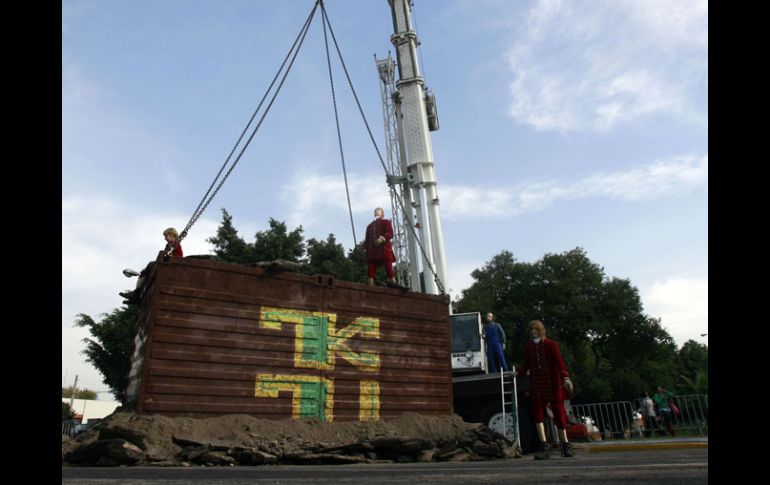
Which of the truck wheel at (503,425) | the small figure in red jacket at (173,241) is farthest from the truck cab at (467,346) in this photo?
the small figure in red jacket at (173,241)

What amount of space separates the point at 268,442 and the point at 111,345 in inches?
987

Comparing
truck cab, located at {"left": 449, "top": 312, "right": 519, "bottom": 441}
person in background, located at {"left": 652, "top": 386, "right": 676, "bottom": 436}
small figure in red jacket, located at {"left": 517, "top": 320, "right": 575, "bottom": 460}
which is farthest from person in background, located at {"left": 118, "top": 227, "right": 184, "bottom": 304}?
person in background, located at {"left": 652, "top": 386, "right": 676, "bottom": 436}

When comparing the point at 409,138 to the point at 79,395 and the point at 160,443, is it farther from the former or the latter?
the point at 79,395

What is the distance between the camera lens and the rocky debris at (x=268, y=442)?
6.04 meters

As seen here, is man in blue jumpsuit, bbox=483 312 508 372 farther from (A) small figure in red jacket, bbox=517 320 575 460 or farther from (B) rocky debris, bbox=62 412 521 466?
(A) small figure in red jacket, bbox=517 320 575 460

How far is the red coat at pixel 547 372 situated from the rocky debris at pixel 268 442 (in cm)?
111

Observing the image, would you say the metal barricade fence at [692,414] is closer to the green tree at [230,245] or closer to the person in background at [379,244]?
the person in background at [379,244]

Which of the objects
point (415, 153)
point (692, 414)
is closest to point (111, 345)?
point (415, 153)

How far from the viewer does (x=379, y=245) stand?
10.8 meters

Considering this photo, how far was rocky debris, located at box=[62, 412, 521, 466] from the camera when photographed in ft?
19.8
